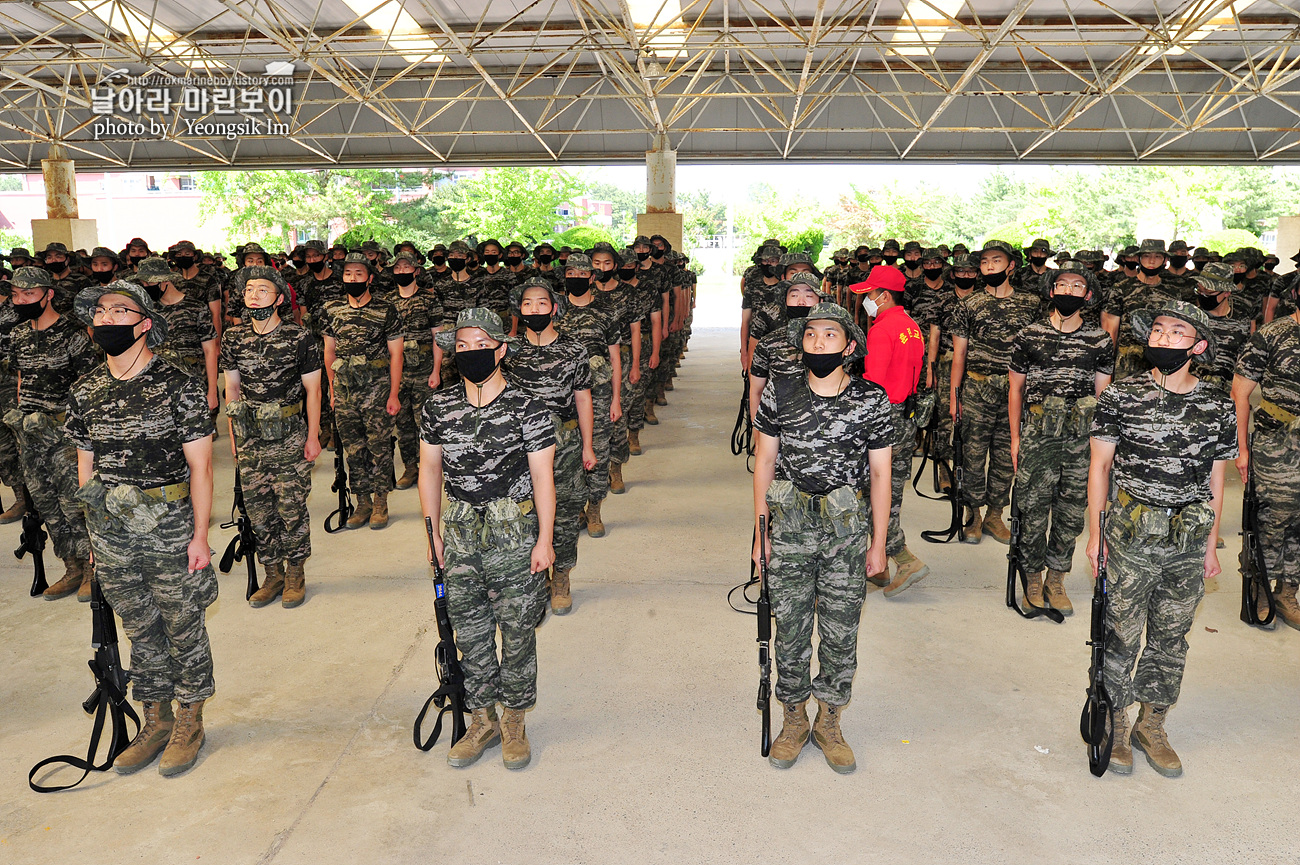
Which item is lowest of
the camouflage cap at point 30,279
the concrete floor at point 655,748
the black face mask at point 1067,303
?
the concrete floor at point 655,748

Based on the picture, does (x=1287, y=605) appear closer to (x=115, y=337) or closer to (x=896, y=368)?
(x=896, y=368)

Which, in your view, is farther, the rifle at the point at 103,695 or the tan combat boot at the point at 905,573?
the tan combat boot at the point at 905,573

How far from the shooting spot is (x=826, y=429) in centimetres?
332

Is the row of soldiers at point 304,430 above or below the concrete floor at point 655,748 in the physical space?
above

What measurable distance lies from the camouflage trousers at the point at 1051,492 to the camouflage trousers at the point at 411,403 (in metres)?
4.66

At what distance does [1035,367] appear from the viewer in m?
4.91

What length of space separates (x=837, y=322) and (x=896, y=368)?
60.6 inches

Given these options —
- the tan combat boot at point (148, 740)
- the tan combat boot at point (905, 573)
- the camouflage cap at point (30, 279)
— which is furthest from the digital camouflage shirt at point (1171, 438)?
the camouflage cap at point (30, 279)

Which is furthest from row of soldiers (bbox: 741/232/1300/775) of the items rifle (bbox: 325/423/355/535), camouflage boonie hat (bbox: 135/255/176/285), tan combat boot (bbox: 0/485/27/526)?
tan combat boot (bbox: 0/485/27/526)

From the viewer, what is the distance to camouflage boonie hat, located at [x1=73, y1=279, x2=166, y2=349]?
341 cm

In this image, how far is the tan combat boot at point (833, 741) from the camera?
3.53 metres

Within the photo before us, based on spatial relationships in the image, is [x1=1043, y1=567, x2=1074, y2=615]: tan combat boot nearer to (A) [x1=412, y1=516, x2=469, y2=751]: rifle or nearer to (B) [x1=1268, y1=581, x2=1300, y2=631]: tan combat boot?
(B) [x1=1268, y1=581, x2=1300, y2=631]: tan combat boot

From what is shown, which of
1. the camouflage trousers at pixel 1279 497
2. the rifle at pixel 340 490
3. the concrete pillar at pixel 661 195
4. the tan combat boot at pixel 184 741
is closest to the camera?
the tan combat boot at pixel 184 741

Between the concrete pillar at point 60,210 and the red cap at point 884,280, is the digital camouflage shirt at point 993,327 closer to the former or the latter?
the red cap at point 884,280
